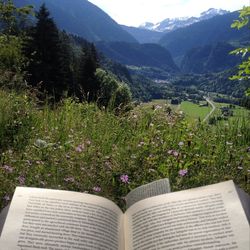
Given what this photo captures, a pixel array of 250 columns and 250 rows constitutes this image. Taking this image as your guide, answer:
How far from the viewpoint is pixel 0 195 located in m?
2.96

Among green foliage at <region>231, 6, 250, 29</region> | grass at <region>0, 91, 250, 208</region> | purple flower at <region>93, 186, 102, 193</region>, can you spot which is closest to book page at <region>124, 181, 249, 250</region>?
purple flower at <region>93, 186, 102, 193</region>

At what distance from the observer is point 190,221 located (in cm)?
222

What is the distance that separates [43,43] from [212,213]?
124 ft

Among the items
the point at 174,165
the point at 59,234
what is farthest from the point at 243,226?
the point at 174,165

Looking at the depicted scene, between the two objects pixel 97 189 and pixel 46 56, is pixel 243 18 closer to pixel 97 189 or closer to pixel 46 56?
pixel 97 189

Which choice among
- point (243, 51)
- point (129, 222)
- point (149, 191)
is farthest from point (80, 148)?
point (243, 51)

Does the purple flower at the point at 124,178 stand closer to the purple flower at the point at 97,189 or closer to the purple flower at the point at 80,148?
the purple flower at the point at 97,189

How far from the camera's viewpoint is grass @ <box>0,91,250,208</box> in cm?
323

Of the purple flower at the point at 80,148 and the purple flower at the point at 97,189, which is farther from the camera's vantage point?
the purple flower at the point at 80,148

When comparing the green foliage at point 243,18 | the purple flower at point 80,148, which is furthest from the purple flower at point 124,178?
the green foliage at point 243,18

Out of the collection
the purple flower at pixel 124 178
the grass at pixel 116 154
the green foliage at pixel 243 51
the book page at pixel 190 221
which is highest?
the green foliage at pixel 243 51

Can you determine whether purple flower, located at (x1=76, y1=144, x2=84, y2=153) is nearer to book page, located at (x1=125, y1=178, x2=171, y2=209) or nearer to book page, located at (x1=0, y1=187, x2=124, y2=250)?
book page, located at (x1=125, y1=178, x2=171, y2=209)

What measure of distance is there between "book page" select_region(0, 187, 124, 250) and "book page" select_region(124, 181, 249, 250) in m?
0.12

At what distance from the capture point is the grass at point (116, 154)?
3230 millimetres
